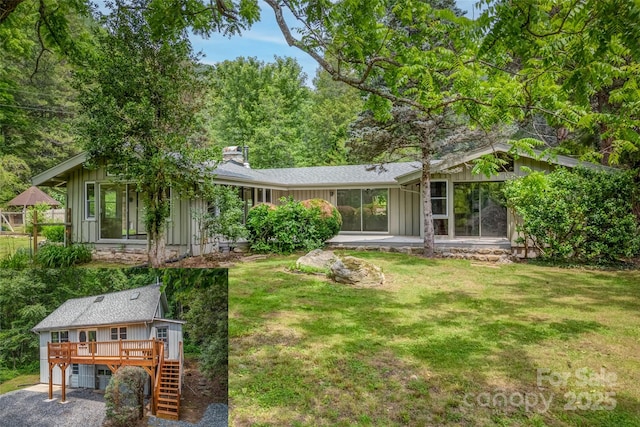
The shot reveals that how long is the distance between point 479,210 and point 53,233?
12.3 meters

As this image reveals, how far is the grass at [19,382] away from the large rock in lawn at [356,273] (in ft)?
19.7

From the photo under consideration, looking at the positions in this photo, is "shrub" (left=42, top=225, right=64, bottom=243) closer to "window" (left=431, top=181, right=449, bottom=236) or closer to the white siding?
"window" (left=431, top=181, right=449, bottom=236)

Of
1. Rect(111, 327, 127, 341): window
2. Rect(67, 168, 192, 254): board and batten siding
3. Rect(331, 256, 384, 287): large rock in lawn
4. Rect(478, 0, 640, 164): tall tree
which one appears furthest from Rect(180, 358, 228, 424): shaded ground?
Rect(67, 168, 192, 254): board and batten siding

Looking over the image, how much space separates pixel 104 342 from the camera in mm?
1517

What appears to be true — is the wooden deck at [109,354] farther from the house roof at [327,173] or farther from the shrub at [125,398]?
the house roof at [327,173]

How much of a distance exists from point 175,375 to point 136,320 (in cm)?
26

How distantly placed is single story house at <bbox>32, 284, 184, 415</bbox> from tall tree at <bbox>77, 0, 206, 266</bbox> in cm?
773

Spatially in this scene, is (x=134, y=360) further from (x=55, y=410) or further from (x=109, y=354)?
(x=55, y=410)

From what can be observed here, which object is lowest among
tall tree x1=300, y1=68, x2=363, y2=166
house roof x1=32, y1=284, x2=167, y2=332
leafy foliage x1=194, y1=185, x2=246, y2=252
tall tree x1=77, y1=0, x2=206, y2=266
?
house roof x1=32, y1=284, x2=167, y2=332

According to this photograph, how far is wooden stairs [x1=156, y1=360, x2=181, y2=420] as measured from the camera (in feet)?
5.03

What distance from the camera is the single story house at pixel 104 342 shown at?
4.98 feet

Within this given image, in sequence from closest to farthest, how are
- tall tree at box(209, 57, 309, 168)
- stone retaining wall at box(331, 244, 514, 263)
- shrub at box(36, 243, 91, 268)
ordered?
shrub at box(36, 243, 91, 268) → stone retaining wall at box(331, 244, 514, 263) → tall tree at box(209, 57, 309, 168)

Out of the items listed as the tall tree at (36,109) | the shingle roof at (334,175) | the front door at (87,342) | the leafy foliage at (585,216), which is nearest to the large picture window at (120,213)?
the tall tree at (36,109)

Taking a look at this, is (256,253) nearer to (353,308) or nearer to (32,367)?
(353,308)
